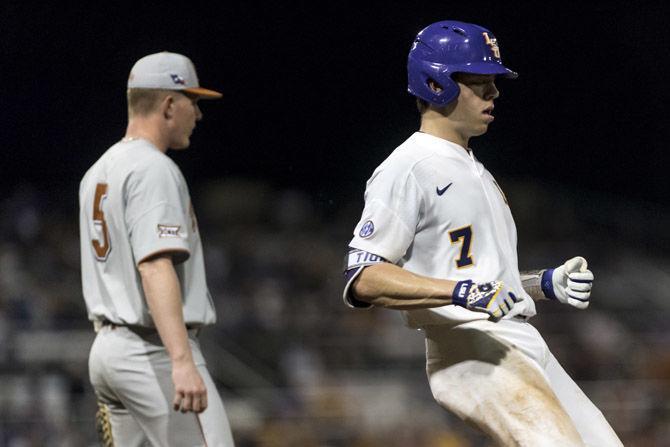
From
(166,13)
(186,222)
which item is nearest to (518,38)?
(166,13)

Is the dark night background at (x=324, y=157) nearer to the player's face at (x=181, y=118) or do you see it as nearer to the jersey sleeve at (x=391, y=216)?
the player's face at (x=181, y=118)

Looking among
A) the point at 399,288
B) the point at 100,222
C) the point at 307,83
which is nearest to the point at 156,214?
the point at 100,222

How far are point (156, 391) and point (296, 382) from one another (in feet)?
20.2

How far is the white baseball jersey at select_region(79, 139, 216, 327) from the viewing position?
12.7 feet

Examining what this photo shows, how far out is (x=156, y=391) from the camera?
12.7 feet

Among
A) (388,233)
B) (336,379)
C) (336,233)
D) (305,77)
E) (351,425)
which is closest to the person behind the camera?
(388,233)

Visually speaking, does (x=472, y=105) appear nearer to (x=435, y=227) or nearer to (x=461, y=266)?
(x=435, y=227)

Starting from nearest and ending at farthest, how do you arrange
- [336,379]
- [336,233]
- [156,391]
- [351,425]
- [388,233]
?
1. [388,233]
2. [156,391]
3. [351,425]
4. [336,379]
5. [336,233]

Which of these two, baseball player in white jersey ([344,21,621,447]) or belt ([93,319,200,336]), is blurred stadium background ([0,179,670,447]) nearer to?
belt ([93,319,200,336])

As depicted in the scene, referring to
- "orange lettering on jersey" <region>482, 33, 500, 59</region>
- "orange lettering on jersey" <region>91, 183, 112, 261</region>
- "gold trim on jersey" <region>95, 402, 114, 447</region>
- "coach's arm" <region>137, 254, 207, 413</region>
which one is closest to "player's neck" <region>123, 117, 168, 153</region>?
"orange lettering on jersey" <region>91, 183, 112, 261</region>

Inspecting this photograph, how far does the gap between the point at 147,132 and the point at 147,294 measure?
708 millimetres

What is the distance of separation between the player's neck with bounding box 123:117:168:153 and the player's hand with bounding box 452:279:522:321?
54.6 inches

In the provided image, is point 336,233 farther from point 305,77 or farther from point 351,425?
point 351,425

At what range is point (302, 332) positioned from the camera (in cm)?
1031
